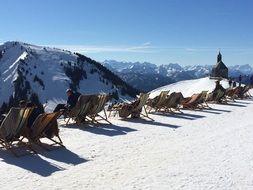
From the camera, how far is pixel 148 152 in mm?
10820

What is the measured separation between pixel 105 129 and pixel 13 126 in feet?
15.7

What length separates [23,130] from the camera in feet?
35.0

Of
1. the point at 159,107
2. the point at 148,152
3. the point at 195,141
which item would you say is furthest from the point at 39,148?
the point at 159,107

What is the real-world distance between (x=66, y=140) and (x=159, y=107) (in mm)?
8031

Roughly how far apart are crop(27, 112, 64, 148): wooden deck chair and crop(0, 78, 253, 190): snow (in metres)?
0.48

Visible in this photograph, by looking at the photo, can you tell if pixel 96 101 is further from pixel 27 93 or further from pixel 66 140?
pixel 27 93

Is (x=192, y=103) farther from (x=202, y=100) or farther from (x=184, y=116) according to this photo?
(x=184, y=116)

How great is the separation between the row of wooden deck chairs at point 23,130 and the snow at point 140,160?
0.31m

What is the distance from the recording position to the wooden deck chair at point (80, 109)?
48.7ft

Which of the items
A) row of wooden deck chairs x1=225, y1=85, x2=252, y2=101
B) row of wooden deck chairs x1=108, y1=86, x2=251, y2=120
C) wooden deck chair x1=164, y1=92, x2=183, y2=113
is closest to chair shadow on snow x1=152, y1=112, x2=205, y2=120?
row of wooden deck chairs x1=108, y1=86, x2=251, y2=120

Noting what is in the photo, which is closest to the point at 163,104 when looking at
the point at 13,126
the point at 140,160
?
the point at 140,160

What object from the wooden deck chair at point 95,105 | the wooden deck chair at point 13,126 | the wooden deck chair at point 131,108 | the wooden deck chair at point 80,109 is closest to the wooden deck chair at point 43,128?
the wooden deck chair at point 13,126

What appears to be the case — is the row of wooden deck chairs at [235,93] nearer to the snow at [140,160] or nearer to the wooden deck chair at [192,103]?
the wooden deck chair at [192,103]

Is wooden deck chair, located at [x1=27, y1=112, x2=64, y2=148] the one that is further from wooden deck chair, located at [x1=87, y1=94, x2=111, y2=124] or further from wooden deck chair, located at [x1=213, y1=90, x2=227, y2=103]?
wooden deck chair, located at [x1=213, y1=90, x2=227, y2=103]
